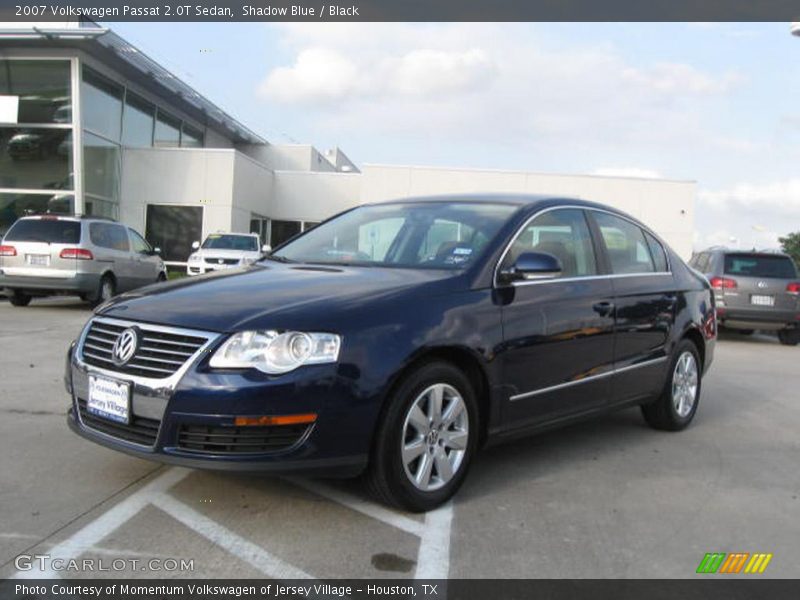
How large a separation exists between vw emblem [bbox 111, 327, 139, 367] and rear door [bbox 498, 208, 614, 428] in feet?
6.05

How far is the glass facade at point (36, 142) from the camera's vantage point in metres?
20.2

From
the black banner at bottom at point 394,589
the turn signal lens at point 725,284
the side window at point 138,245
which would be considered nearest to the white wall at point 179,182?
the side window at point 138,245

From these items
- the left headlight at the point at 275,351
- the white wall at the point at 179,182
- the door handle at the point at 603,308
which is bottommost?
the left headlight at the point at 275,351

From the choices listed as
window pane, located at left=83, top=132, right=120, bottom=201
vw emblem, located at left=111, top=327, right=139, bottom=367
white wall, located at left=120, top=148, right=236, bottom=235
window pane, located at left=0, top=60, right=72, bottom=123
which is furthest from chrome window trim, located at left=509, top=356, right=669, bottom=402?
white wall, located at left=120, top=148, right=236, bottom=235

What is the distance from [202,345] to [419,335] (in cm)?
100

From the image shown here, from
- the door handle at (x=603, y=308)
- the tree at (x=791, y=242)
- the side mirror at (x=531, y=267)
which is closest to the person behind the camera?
the side mirror at (x=531, y=267)

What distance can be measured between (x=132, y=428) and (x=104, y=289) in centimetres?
1059

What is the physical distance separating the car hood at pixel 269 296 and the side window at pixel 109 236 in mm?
9722

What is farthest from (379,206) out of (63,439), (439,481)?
A: (63,439)

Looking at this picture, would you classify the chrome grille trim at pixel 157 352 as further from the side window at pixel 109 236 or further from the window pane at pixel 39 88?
the window pane at pixel 39 88

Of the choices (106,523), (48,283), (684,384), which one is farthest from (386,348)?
(48,283)

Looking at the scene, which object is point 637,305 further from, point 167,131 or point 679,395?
point 167,131

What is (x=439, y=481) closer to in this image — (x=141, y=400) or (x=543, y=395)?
(x=543, y=395)

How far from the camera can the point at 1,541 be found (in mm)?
3271
